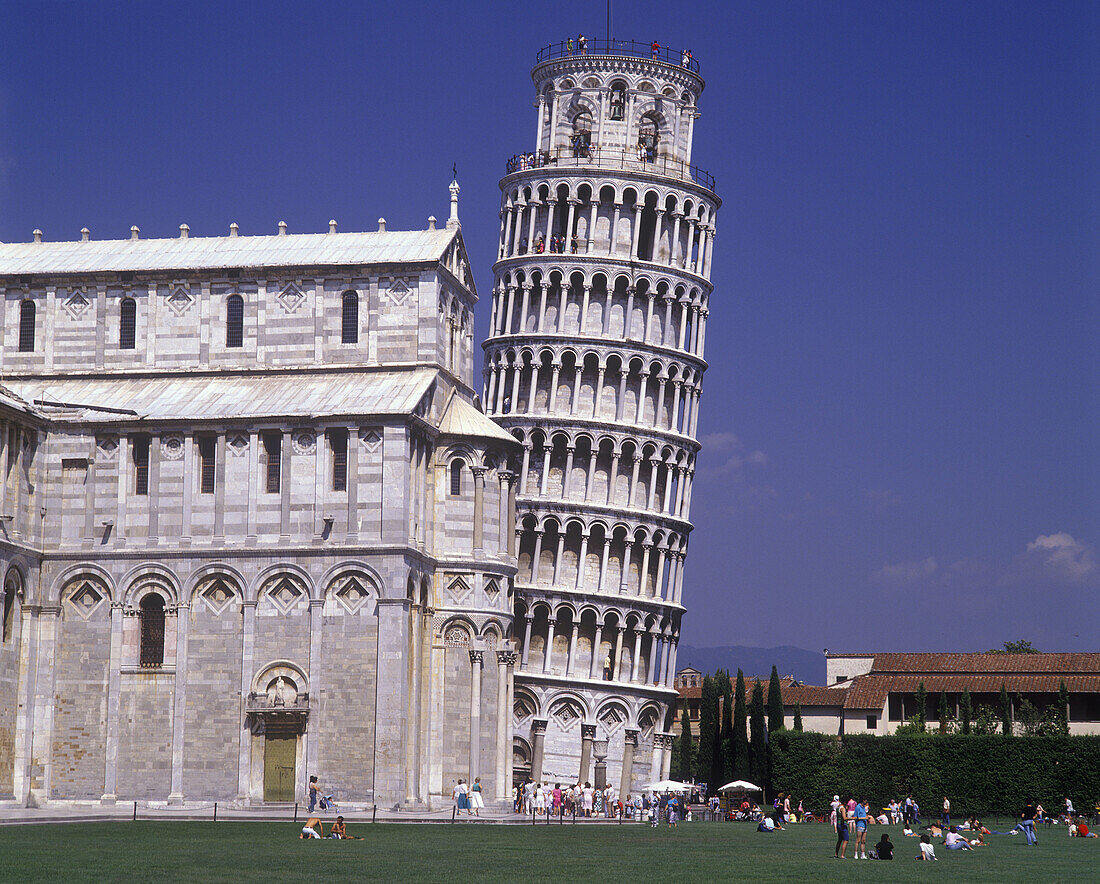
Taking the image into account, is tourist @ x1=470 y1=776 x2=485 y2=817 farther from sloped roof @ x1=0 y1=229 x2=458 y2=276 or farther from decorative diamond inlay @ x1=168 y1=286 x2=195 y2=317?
decorative diamond inlay @ x1=168 y1=286 x2=195 y2=317

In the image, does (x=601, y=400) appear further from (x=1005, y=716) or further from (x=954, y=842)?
(x=954, y=842)

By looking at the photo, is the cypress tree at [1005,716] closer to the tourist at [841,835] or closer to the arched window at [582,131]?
the tourist at [841,835]

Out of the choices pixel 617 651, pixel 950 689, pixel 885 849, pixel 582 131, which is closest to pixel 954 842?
pixel 885 849

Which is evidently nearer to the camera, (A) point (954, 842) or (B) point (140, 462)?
(A) point (954, 842)

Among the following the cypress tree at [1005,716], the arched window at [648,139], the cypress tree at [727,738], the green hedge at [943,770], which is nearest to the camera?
the green hedge at [943,770]

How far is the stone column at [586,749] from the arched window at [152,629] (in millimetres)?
29467

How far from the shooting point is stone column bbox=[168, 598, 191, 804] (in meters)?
64.8

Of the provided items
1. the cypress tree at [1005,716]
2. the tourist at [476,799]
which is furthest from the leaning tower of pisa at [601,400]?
the tourist at [476,799]

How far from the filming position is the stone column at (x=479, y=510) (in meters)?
69.3

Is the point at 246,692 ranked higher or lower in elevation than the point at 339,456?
lower

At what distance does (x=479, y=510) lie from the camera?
6956 centimetres

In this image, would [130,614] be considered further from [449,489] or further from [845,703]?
[845,703]

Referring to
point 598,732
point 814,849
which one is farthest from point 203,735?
point 598,732

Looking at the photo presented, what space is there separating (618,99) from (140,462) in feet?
136
